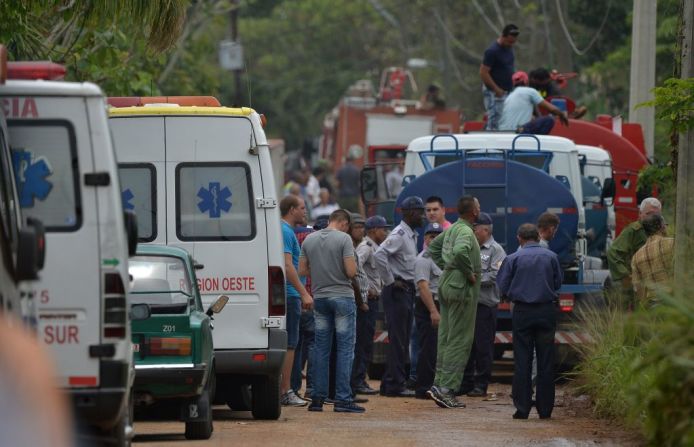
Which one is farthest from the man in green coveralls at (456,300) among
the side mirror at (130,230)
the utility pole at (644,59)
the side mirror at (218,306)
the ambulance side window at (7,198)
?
the utility pole at (644,59)

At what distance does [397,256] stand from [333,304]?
1862 mm

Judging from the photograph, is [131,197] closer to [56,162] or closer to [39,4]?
[39,4]

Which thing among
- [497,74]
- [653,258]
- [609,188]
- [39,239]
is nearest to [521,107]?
[497,74]

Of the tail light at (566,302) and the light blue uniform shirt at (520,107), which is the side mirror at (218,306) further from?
the light blue uniform shirt at (520,107)

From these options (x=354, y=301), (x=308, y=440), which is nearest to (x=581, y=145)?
(x=354, y=301)

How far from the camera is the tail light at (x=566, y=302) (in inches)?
659

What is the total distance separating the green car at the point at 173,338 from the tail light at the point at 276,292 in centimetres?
87

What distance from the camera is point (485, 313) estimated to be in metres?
16.3

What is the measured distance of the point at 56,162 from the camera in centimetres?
888

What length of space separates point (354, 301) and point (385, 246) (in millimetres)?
1489

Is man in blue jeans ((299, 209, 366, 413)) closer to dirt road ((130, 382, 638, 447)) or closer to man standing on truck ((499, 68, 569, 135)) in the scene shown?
dirt road ((130, 382, 638, 447))

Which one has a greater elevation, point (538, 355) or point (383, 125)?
point (383, 125)

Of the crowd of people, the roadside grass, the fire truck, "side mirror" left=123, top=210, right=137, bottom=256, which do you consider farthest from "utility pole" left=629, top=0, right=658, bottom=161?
"side mirror" left=123, top=210, right=137, bottom=256

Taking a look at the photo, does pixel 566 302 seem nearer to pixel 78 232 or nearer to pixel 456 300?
pixel 456 300
